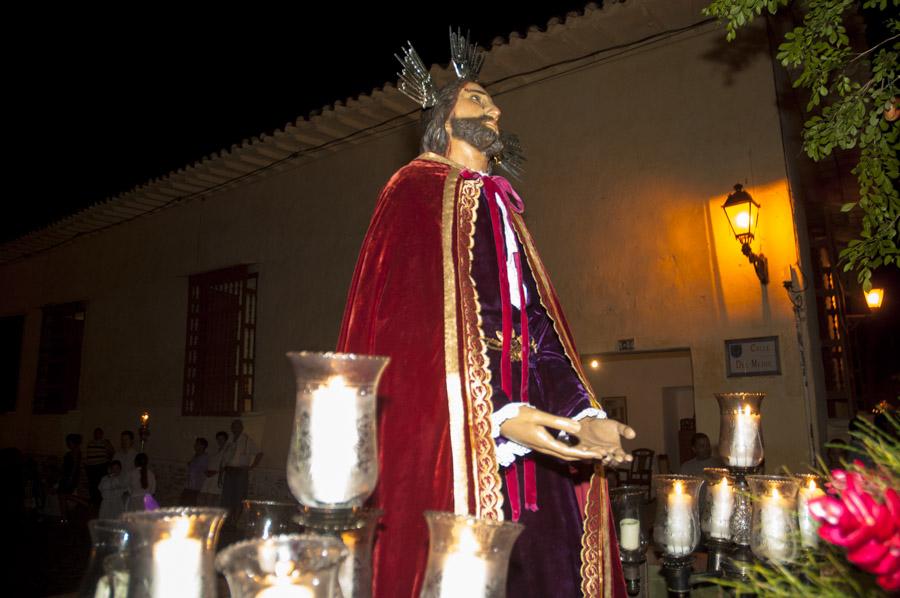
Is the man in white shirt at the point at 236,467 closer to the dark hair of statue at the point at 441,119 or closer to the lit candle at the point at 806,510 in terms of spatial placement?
the dark hair of statue at the point at 441,119

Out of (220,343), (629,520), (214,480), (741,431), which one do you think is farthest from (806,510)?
(220,343)

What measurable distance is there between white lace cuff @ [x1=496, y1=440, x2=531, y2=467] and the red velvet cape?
2.6 inches

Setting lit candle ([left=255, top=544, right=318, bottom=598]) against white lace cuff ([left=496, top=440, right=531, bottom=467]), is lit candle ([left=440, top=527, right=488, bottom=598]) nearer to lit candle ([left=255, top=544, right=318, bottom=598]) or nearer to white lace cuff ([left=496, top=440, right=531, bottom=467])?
lit candle ([left=255, top=544, right=318, bottom=598])

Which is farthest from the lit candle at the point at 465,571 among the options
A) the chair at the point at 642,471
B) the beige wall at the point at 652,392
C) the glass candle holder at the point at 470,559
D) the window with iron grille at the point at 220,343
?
the beige wall at the point at 652,392

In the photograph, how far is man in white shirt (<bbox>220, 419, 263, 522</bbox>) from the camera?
26.8 feet

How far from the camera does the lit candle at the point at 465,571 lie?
1218 mm

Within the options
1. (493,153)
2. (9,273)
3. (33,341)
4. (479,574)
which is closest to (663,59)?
(493,153)

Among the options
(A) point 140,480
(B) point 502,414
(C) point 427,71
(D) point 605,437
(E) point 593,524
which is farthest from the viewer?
(A) point 140,480

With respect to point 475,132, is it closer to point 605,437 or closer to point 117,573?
point 605,437

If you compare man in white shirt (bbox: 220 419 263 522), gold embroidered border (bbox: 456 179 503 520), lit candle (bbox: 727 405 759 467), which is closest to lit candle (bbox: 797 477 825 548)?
lit candle (bbox: 727 405 759 467)

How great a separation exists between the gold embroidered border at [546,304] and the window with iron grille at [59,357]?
11686 mm

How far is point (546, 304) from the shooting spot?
219cm

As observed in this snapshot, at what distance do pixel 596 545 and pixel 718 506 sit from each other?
47.7 inches

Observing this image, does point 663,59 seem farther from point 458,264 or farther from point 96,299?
point 96,299
